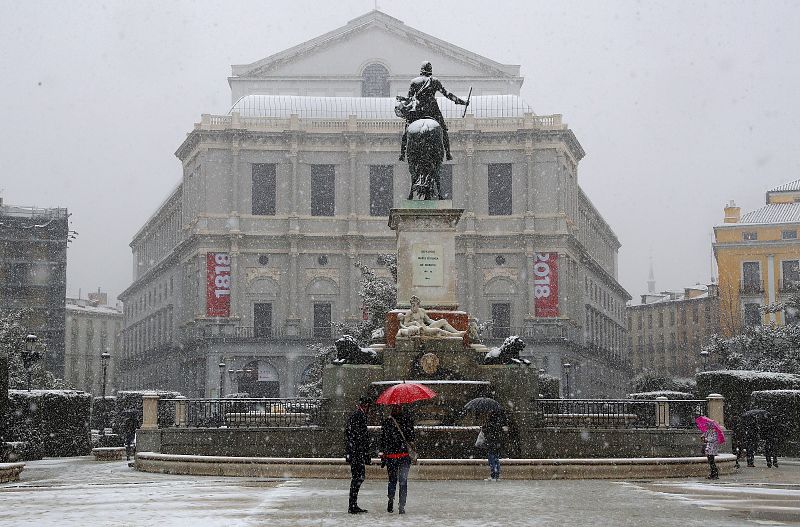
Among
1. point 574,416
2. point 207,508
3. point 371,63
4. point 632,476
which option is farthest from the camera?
point 371,63

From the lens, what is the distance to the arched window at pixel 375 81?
302 feet

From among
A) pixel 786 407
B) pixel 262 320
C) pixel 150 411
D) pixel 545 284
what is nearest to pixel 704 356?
pixel 786 407

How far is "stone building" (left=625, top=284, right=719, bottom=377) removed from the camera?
120 m

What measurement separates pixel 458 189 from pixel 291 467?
62.5 meters

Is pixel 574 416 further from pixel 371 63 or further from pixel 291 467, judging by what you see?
pixel 371 63

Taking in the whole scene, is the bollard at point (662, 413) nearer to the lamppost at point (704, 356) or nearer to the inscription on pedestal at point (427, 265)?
the inscription on pedestal at point (427, 265)

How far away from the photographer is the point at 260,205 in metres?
82.9

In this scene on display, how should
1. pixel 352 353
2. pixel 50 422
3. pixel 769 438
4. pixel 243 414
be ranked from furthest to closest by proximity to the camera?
pixel 50 422 → pixel 769 438 → pixel 243 414 → pixel 352 353

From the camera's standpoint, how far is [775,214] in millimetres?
94688

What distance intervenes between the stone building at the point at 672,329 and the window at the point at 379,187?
4075cm

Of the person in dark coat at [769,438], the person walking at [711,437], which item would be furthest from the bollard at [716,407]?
the person walking at [711,437]

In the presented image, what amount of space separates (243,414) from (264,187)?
191ft

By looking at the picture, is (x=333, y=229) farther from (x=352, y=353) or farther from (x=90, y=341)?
(x=90, y=341)

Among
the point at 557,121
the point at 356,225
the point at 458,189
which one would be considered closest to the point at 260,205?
the point at 356,225
